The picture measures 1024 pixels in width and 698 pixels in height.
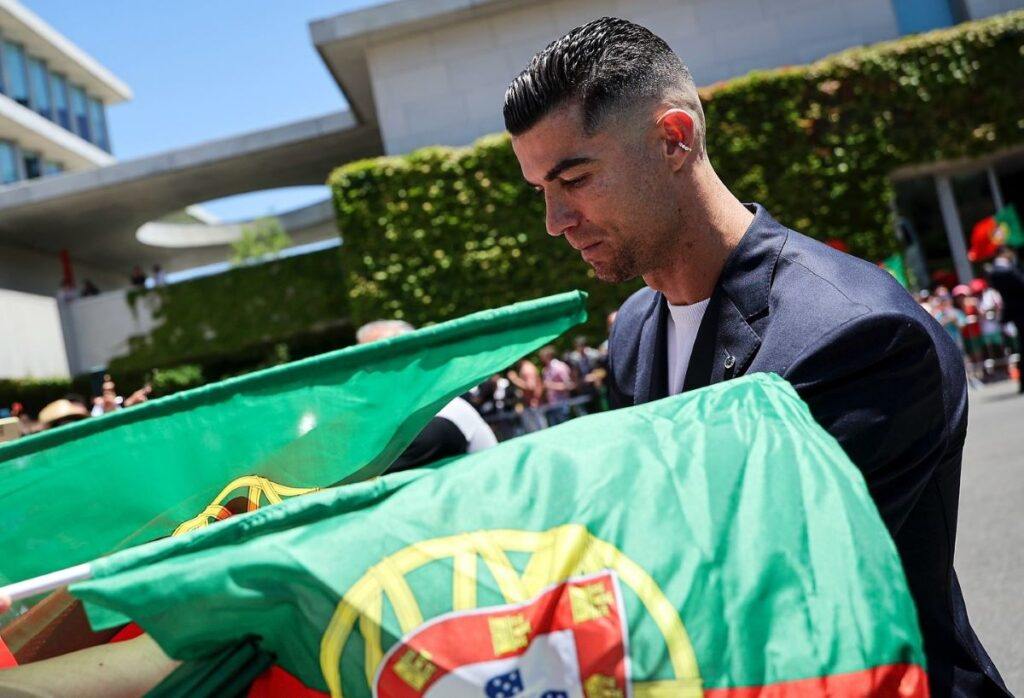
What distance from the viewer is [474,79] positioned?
2052 centimetres

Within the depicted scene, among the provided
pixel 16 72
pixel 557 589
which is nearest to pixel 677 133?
pixel 557 589

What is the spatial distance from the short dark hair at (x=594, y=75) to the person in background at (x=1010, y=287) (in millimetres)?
11782

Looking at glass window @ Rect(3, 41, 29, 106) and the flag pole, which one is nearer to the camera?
the flag pole

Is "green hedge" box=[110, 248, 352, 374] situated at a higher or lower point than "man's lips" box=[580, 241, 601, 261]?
higher

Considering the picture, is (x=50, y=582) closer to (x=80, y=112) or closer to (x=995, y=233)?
(x=995, y=233)

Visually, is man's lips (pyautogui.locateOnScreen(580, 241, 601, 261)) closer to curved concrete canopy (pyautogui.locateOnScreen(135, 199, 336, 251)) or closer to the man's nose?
the man's nose

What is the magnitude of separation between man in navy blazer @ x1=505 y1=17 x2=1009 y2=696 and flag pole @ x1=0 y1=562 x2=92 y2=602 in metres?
1.06

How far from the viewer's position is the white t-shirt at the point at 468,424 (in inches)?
173

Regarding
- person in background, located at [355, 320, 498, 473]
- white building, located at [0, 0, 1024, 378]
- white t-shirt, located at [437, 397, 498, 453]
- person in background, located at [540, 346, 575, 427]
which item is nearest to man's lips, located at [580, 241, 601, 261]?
person in background, located at [355, 320, 498, 473]

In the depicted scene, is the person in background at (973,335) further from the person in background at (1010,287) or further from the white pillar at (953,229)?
the white pillar at (953,229)

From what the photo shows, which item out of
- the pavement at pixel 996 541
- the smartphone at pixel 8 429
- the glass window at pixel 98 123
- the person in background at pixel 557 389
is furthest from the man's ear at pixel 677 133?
the glass window at pixel 98 123

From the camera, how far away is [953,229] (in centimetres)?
2055

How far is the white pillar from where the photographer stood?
805 inches

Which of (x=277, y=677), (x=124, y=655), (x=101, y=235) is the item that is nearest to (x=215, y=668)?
(x=277, y=677)
